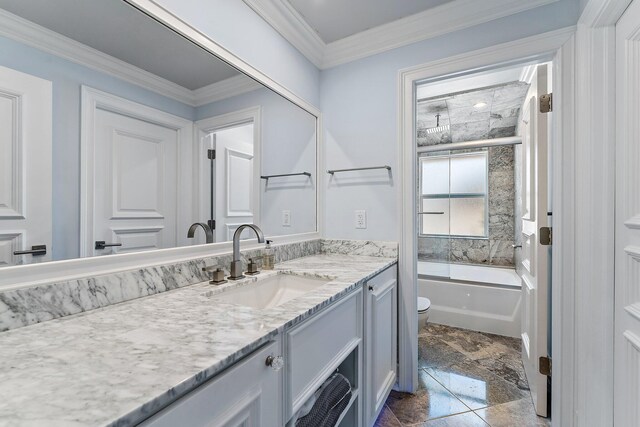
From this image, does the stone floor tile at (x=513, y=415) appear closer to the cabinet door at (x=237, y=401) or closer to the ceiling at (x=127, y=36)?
the cabinet door at (x=237, y=401)

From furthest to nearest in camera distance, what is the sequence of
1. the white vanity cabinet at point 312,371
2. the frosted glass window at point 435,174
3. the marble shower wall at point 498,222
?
the frosted glass window at point 435,174 → the marble shower wall at point 498,222 → the white vanity cabinet at point 312,371

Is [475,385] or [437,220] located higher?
[437,220]

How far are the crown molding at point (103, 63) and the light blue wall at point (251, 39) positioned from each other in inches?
6.8

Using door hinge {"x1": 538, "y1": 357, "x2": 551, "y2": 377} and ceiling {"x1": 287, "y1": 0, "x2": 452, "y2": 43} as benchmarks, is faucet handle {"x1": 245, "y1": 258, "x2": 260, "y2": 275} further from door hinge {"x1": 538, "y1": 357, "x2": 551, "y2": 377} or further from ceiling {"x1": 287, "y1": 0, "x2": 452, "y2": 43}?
door hinge {"x1": 538, "y1": 357, "x2": 551, "y2": 377}

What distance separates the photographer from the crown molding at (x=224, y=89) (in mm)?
1234

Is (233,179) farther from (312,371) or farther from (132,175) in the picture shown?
(312,371)

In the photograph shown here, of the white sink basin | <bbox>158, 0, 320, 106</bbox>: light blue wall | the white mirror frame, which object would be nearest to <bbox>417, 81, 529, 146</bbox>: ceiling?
<bbox>158, 0, 320, 106</bbox>: light blue wall

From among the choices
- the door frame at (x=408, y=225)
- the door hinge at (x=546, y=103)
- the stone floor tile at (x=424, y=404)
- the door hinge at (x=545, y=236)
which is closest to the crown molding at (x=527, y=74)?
the door hinge at (x=546, y=103)

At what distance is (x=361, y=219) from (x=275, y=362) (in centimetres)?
131

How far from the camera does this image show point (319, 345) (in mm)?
937

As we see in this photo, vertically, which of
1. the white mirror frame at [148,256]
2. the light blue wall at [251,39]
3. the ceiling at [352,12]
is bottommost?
the white mirror frame at [148,256]

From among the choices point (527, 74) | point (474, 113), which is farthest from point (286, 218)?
point (474, 113)

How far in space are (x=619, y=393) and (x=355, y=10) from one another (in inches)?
86.1

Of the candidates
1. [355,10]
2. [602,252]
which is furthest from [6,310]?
[602,252]
